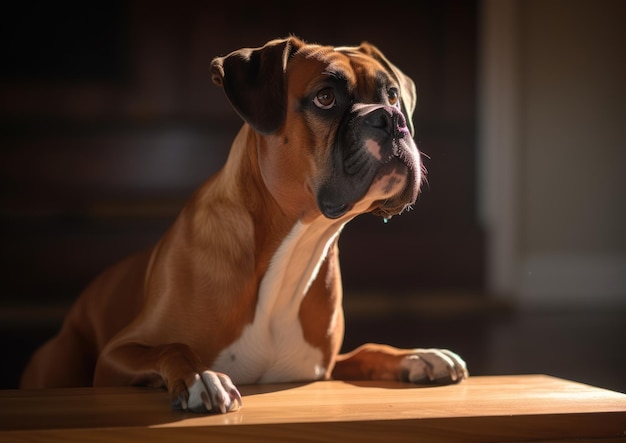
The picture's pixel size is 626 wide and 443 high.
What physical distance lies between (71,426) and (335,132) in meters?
0.75

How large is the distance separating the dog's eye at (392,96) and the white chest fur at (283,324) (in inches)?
11.0

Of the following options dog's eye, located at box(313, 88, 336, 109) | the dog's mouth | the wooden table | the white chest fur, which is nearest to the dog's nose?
the dog's mouth

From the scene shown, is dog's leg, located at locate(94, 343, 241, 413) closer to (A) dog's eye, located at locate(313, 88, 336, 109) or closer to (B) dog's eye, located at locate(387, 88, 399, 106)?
(A) dog's eye, located at locate(313, 88, 336, 109)

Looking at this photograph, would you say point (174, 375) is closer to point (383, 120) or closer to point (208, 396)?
point (208, 396)

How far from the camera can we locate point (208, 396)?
147cm

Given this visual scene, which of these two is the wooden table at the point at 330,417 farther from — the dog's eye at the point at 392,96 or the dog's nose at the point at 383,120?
the dog's eye at the point at 392,96

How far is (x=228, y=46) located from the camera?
17.5ft

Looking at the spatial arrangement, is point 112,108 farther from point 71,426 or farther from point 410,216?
point 71,426

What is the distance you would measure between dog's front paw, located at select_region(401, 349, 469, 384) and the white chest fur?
196 millimetres

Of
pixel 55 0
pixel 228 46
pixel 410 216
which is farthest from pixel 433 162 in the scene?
pixel 55 0

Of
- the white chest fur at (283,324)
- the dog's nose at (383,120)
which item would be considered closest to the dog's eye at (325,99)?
the dog's nose at (383,120)

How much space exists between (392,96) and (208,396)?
0.77m

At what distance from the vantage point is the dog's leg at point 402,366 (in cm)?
189

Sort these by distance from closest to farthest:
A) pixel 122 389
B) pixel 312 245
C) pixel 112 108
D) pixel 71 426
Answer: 1. pixel 71 426
2. pixel 122 389
3. pixel 312 245
4. pixel 112 108
